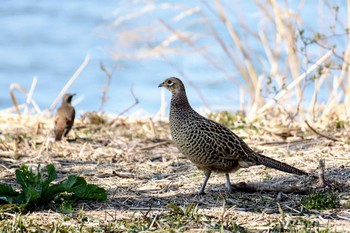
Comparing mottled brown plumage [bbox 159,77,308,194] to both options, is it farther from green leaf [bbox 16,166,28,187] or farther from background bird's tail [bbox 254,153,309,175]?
green leaf [bbox 16,166,28,187]

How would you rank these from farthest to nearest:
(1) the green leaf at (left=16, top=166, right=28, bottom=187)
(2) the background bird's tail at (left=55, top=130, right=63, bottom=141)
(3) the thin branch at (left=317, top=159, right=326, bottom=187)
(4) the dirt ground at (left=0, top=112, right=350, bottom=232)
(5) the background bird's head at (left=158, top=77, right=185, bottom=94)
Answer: (2) the background bird's tail at (left=55, top=130, right=63, bottom=141)
(5) the background bird's head at (left=158, top=77, right=185, bottom=94)
(3) the thin branch at (left=317, top=159, right=326, bottom=187)
(1) the green leaf at (left=16, top=166, right=28, bottom=187)
(4) the dirt ground at (left=0, top=112, right=350, bottom=232)

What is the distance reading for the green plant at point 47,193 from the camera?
5355mm

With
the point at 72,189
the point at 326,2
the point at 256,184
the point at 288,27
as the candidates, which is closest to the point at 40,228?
the point at 72,189

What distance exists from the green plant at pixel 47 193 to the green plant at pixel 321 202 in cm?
139

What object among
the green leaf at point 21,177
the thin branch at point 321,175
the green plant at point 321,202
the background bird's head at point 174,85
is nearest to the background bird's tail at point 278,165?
the thin branch at point 321,175

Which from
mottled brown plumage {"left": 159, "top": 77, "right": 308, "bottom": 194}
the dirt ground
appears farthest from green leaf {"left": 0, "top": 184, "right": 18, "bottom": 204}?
mottled brown plumage {"left": 159, "top": 77, "right": 308, "bottom": 194}

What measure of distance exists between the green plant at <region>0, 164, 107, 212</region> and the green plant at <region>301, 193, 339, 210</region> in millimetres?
1394

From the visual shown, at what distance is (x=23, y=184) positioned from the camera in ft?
18.4

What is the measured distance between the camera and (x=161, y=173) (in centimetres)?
707

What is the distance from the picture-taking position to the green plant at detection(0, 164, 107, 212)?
5.36 meters

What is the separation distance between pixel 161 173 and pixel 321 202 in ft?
6.44

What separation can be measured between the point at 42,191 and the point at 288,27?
5.29m

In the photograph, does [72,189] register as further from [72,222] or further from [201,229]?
[201,229]

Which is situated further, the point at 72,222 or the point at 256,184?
the point at 256,184
